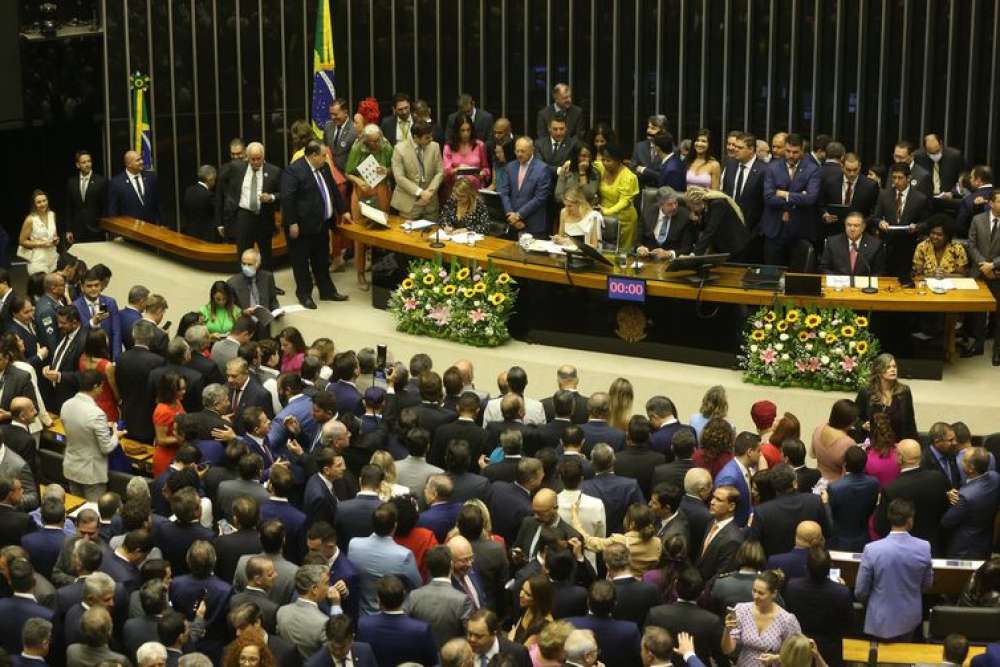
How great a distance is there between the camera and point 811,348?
14156mm

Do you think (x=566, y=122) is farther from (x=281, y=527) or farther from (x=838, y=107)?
(x=281, y=527)

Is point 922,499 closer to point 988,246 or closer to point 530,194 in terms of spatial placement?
point 988,246

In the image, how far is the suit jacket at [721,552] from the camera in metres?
9.77

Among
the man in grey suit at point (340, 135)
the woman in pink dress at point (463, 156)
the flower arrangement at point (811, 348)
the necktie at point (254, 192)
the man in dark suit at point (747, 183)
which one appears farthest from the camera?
the man in grey suit at point (340, 135)

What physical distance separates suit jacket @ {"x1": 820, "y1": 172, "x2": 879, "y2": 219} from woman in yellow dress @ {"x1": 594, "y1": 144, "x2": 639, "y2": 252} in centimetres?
165

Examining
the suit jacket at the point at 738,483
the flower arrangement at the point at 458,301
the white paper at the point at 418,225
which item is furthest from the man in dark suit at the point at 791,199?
the suit jacket at the point at 738,483

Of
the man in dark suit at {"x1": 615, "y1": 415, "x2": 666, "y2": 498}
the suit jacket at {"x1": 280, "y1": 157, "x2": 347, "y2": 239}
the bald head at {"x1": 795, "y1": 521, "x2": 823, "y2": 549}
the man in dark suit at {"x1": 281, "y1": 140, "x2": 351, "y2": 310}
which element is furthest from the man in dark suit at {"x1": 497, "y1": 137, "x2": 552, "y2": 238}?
the bald head at {"x1": 795, "y1": 521, "x2": 823, "y2": 549}

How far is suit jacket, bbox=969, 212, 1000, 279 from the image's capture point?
14.7m

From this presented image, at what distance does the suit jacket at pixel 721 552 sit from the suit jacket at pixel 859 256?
5264mm

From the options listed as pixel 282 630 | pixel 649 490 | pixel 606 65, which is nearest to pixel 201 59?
pixel 606 65

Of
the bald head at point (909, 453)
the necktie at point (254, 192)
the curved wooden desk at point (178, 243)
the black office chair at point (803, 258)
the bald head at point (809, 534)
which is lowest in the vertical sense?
the bald head at point (809, 534)

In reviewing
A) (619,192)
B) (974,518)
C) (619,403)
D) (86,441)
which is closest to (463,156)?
(619,192)

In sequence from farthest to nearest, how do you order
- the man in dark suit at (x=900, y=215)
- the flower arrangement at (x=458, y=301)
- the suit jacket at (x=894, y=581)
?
the flower arrangement at (x=458, y=301)
the man in dark suit at (x=900, y=215)
the suit jacket at (x=894, y=581)

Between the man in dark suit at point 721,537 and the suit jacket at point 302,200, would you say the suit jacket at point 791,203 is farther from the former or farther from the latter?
the man in dark suit at point 721,537
